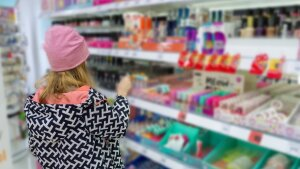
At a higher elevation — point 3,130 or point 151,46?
point 151,46

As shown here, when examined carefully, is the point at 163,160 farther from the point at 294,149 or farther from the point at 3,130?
the point at 3,130

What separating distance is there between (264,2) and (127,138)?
1.16 meters

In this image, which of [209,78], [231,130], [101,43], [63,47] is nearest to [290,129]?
[231,130]

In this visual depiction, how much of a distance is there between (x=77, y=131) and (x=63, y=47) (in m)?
0.28

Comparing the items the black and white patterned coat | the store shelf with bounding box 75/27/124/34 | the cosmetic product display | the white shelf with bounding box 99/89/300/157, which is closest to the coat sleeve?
the black and white patterned coat

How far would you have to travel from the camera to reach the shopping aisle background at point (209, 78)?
1076mm

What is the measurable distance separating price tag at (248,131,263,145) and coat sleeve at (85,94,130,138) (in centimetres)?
53

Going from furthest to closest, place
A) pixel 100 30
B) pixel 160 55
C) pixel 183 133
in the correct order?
pixel 100 30 → pixel 183 133 → pixel 160 55

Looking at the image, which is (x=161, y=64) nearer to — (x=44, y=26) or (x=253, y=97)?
(x=253, y=97)

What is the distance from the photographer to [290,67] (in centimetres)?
94

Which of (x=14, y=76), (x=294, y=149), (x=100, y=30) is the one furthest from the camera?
(x=14, y=76)

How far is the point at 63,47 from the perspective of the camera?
841 mm

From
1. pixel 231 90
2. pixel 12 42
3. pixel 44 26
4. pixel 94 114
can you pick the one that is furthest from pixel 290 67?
pixel 12 42

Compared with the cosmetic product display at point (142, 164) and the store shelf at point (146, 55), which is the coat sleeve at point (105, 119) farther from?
the cosmetic product display at point (142, 164)
